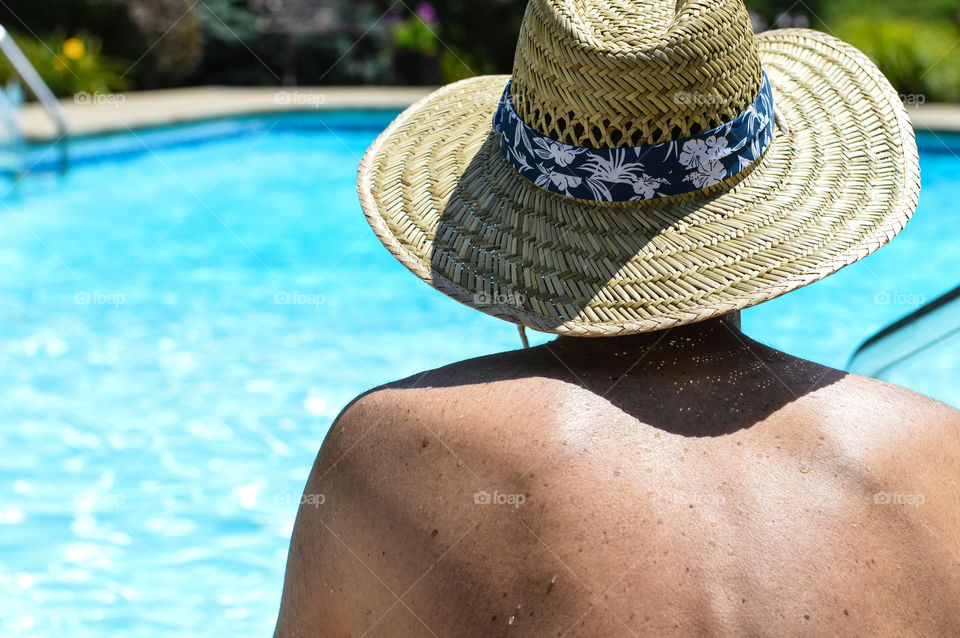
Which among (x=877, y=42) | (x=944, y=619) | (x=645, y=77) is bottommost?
(x=877, y=42)

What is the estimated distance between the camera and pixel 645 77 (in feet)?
4.30

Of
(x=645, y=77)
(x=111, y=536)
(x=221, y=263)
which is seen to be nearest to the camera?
(x=645, y=77)

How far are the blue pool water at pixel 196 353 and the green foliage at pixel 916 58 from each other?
2791 mm

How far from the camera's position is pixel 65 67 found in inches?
465

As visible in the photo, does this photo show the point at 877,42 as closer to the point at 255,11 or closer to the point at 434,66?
the point at 434,66

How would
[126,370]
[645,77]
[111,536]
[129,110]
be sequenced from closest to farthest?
1. [645,77]
2. [111,536]
3. [126,370]
4. [129,110]

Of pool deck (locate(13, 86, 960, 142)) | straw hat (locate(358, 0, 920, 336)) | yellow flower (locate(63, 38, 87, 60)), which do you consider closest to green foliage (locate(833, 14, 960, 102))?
pool deck (locate(13, 86, 960, 142))

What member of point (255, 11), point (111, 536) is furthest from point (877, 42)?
point (111, 536)

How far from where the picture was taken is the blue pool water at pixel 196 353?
3701mm

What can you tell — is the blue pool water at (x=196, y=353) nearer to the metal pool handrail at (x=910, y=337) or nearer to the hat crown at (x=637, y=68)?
the metal pool handrail at (x=910, y=337)

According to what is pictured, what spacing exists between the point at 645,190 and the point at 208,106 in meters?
11.1

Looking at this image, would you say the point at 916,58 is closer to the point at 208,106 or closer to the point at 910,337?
the point at 208,106

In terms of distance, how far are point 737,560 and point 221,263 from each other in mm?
6116

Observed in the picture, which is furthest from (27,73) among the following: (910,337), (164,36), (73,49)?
(910,337)
